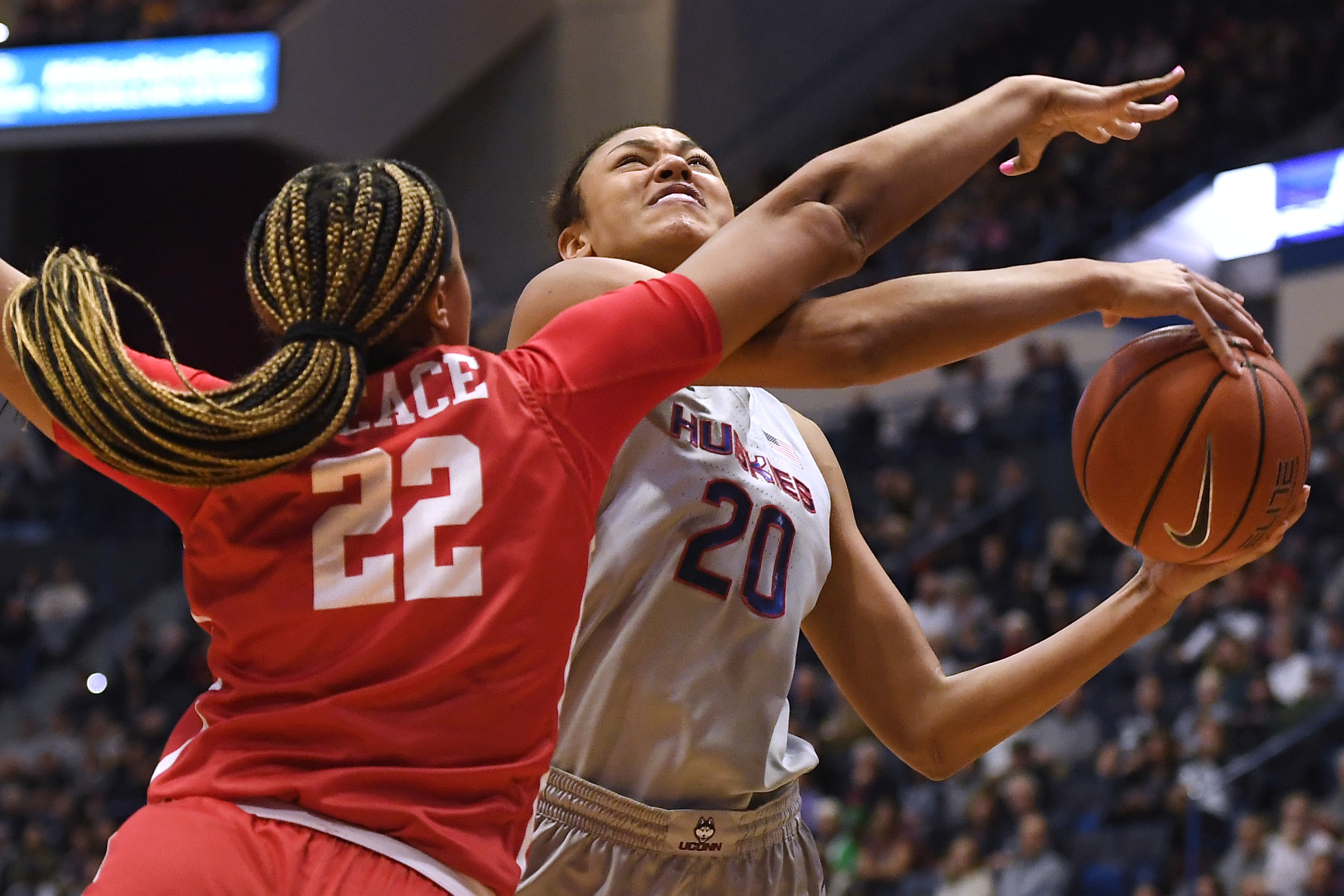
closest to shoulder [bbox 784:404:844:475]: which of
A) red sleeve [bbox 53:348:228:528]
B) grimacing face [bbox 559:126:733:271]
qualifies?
grimacing face [bbox 559:126:733:271]

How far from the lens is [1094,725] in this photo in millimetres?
9070

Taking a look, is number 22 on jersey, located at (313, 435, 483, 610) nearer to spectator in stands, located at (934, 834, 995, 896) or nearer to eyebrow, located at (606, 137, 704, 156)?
eyebrow, located at (606, 137, 704, 156)

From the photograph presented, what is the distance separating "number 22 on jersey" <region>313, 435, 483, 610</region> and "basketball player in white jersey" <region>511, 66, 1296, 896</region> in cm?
53

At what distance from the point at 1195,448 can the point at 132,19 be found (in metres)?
14.7

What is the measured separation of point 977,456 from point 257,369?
11.1 metres

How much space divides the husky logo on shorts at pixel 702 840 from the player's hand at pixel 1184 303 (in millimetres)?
1076

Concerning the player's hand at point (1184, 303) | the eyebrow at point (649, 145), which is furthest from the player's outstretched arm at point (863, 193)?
the eyebrow at point (649, 145)

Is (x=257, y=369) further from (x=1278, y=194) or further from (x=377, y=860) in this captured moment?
(x=1278, y=194)

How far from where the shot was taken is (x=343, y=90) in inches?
616

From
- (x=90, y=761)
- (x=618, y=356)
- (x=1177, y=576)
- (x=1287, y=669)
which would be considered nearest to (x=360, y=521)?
(x=618, y=356)

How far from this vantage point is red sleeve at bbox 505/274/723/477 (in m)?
1.74

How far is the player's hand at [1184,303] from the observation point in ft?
7.32

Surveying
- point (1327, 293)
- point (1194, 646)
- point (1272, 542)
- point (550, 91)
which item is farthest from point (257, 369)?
point (550, 91)

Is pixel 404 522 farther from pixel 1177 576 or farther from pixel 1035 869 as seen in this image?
pixel 1035 869
